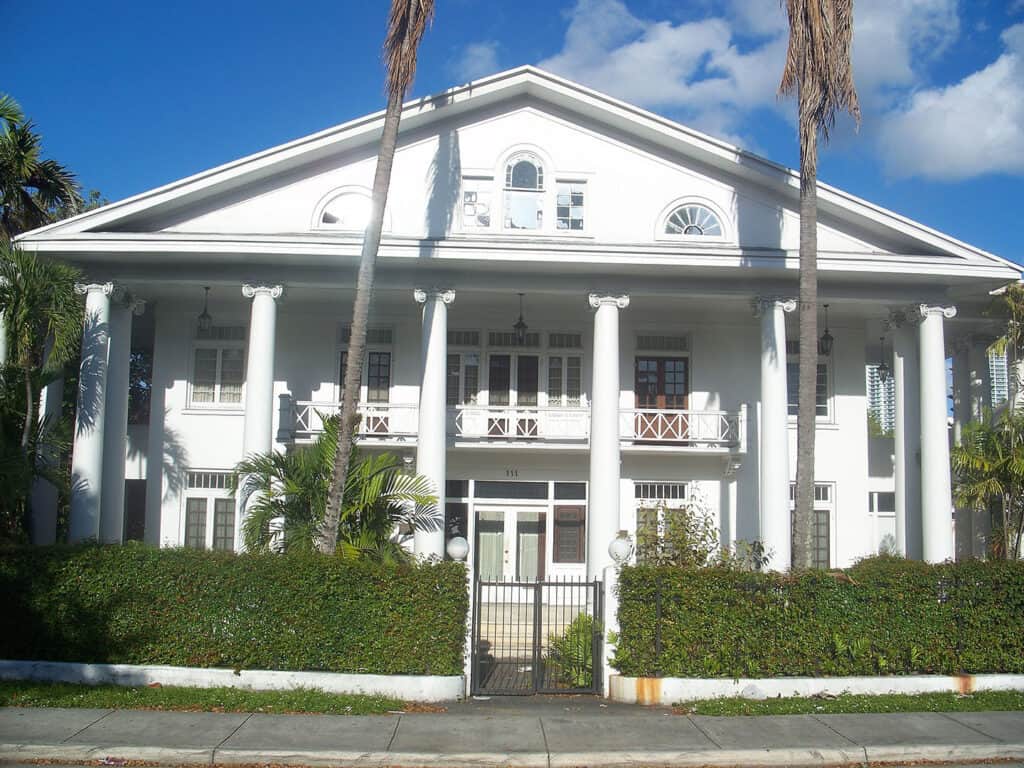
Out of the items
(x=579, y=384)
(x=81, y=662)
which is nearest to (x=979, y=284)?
(x=579, y=384)

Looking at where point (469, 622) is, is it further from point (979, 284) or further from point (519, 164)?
point (979, 284)

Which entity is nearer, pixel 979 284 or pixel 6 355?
pixel 6 355

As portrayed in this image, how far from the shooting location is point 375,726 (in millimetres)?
10594

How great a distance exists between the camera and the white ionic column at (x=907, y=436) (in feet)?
63.0

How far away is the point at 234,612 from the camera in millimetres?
12305

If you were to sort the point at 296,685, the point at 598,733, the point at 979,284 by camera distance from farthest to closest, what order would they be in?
the point at 979,284 → the point at 296,685 → the point at 598,733

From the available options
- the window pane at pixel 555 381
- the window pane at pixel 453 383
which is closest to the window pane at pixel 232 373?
the window pane at pixel 453 383

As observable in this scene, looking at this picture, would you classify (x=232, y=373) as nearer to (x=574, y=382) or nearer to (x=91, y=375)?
(x=91, y=375)

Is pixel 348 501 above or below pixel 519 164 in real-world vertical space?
below

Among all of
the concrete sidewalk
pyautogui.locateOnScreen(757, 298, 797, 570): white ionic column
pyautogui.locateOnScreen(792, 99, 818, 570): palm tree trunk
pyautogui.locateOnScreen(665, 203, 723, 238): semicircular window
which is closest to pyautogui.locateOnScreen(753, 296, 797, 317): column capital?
pyautogui.locateOnScreen(757, 298, 797, 570): white ionic column

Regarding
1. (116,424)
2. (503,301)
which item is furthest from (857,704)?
(116,424)

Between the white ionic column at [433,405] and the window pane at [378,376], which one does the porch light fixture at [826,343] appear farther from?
the window pane at [378,376]

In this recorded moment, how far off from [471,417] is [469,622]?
8461 mm

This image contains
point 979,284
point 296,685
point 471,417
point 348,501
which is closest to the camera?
point 296,685
